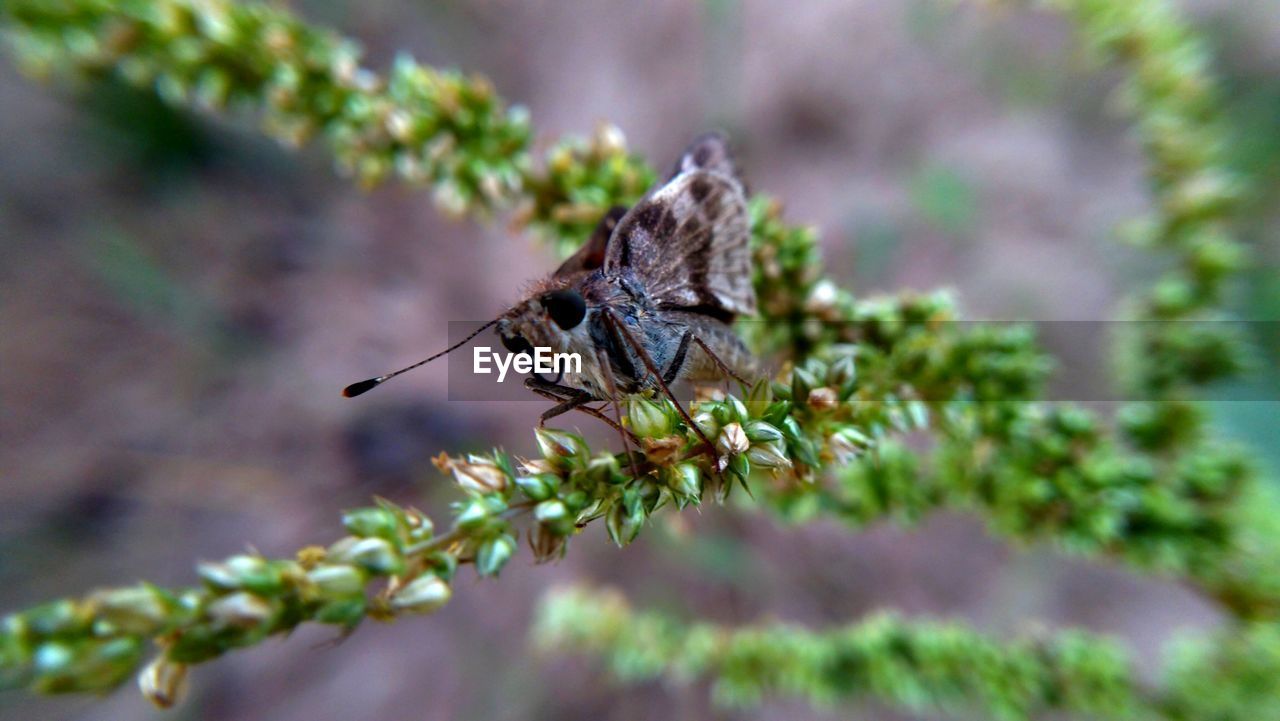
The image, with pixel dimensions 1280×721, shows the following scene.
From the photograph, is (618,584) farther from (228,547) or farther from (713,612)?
(228,547)

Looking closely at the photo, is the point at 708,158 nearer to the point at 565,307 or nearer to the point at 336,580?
the point at 565,307

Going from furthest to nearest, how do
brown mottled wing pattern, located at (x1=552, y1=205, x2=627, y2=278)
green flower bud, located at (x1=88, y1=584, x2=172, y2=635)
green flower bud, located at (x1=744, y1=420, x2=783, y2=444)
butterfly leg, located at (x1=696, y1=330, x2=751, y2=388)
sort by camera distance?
brown mottled wing pattern, located at (x1=552, y1=205, x2=627, y2=278) → butterfly leg, located at (x1=696, y1=330, x2=751, y2=388) → green flower bud, located at (x1=744, y1=420, x2=783, y2=444) → green flower bud, located at (x1=88, y1=584, x2=172, y2=635)

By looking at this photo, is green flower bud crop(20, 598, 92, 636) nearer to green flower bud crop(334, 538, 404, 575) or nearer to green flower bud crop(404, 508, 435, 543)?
green flower bud crop(334, 538, 404, 575)

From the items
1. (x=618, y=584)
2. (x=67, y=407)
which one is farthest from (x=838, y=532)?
(x=67, y=407)

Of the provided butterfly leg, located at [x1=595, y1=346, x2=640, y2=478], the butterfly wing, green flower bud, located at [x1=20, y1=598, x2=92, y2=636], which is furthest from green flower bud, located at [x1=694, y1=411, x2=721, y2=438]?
green flower bud, located at [x1=20, y1=598, x2=92, y2=636]

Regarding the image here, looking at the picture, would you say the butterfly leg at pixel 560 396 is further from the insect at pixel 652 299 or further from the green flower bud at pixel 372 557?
the green flower bud at pixel 372 557

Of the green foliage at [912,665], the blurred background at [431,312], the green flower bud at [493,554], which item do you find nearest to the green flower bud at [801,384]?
the green flower bud at [493,554]
